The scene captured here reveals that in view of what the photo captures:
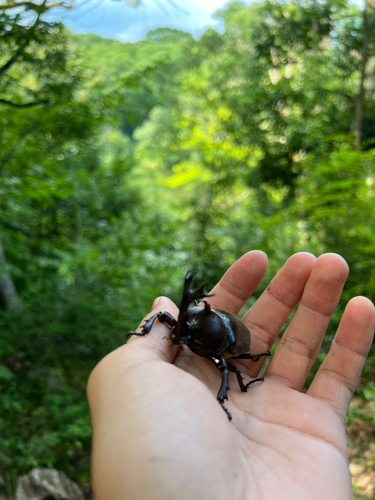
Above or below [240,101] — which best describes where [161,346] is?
below

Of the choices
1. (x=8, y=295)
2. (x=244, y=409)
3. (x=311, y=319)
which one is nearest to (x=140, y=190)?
(x=8, y=295)

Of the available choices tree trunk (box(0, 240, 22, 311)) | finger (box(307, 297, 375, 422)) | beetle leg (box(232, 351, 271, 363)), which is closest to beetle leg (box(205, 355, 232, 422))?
beetle leg (box(232, 351, 271, 363))

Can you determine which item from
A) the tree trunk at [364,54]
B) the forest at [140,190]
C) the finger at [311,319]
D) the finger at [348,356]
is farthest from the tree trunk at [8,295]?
the tree trunk at [364,54]

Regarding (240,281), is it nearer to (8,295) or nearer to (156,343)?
(156,343)

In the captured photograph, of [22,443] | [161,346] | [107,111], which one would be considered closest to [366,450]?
[161,346]

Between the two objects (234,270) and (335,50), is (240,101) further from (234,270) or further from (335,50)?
(234,270)

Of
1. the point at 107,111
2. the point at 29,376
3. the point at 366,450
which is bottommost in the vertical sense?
the point at 366,450
